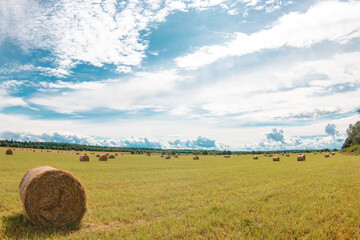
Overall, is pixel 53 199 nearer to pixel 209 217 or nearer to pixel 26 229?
pixel 26 229

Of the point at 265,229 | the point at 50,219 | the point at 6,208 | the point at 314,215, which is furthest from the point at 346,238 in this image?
the point at 6,208

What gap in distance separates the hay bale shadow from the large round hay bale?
34 centimetres

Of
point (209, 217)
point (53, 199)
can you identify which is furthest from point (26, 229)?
point (209, 217)

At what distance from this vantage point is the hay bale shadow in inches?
296

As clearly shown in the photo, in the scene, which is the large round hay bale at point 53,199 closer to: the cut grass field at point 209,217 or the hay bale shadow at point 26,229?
the hay bale shadow at point 26,229

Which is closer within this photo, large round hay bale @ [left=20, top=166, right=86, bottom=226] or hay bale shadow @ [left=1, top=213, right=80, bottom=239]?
hay bale shadow @ [left=1, top=213, right=80, bottom=239]

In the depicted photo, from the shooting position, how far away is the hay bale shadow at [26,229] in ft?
24.7

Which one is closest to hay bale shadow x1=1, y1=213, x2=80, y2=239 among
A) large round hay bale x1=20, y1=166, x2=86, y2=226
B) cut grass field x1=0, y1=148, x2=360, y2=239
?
cut grass field x1=0, y1=148, x2=360, y2=239

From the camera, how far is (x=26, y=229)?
8.22 metres

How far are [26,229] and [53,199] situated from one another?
153 cm

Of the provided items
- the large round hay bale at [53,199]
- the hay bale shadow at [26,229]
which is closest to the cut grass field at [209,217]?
the hay bale shadow at [26,229]

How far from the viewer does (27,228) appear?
27.3 ft

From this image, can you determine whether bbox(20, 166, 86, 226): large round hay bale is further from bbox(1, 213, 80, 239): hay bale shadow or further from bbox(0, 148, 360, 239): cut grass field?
bbox(0, 148, 360, 239): cut grass field

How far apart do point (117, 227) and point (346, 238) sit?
758 centimetres
